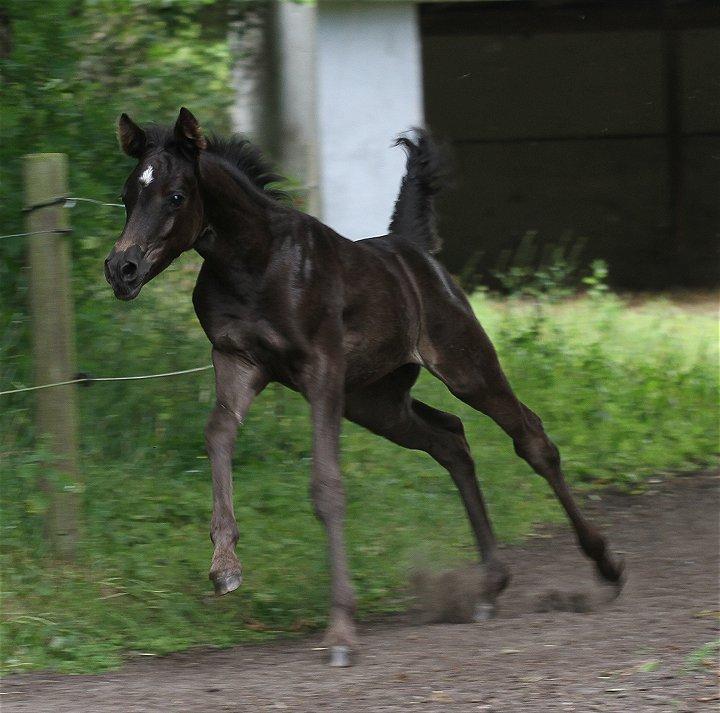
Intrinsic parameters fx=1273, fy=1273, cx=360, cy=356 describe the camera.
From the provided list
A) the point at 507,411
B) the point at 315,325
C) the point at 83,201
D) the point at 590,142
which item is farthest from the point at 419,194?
the point at 590,142

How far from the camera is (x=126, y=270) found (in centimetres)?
457

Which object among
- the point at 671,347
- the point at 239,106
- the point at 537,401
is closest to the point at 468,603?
the point at 537,401

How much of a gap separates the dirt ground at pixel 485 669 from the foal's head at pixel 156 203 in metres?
1.43

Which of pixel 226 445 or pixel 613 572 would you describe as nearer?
pixel 226 445

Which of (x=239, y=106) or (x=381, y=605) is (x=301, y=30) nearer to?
(x=239, y=106)

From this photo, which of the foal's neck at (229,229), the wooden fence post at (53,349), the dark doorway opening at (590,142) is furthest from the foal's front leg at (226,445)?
the dark doorway opening at (590,142)

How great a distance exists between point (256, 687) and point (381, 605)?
147 centimetres

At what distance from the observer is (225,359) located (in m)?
5.13

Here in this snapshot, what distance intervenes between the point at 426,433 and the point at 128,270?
1.96 meters

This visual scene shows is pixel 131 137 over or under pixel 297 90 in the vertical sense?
over

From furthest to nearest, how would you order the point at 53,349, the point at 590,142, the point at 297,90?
the point at 590,142, the point at 297,90, the point at 53,349

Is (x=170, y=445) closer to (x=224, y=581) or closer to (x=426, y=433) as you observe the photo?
(x=426, y=433)

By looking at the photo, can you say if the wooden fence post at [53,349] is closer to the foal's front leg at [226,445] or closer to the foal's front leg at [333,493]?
the foal's front leg at [226,445]

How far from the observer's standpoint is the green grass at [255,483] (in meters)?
5.35
